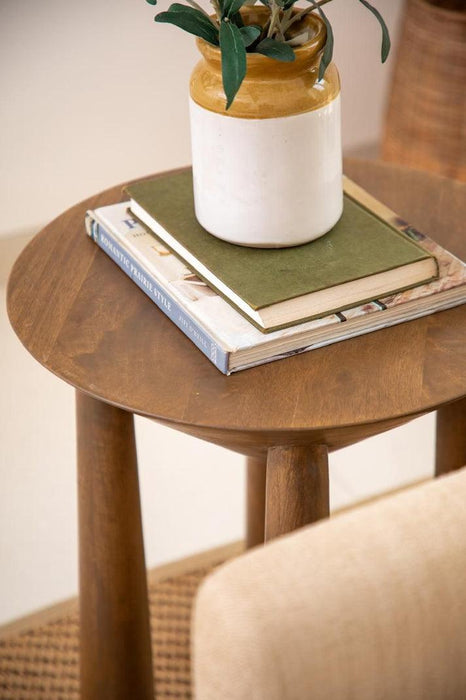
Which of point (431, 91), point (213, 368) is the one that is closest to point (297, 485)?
point (213, 368)

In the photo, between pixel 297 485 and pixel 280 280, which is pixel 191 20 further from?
pixel 297 485

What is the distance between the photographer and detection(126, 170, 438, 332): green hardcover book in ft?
2.71

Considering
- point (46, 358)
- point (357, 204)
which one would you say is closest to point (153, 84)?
point (357, 204)

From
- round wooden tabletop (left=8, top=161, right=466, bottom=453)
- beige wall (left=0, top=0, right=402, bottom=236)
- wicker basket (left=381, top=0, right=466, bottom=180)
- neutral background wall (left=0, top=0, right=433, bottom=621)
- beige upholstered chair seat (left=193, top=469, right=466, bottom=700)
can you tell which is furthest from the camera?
beige wall (left=0, top=0, right=402, bottom=236)

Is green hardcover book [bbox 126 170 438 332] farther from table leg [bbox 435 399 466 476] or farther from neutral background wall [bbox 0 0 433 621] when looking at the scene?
neutral background wall [bbox 0 0 433 621]

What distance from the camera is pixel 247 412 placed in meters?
0.76

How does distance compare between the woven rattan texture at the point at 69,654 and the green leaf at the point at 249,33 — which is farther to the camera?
the woven rattan texture at the point at 69,654

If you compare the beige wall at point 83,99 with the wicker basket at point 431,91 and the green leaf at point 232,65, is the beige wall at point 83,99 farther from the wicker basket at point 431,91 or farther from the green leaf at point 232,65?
the green leaf at point 232,65

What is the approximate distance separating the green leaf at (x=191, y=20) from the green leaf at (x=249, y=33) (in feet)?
0.13

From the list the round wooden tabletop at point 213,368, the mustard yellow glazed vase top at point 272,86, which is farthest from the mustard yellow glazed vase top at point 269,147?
the round wooden tabletop at point 213,368

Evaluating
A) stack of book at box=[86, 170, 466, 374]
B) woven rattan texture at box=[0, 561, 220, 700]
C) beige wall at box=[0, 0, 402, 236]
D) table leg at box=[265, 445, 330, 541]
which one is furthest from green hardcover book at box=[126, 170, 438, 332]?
beige wall at box=[0, 0, 402, 236]

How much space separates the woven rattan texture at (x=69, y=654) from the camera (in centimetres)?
117

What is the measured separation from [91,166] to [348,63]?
707mm

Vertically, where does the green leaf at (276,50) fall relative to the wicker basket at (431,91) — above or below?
above
